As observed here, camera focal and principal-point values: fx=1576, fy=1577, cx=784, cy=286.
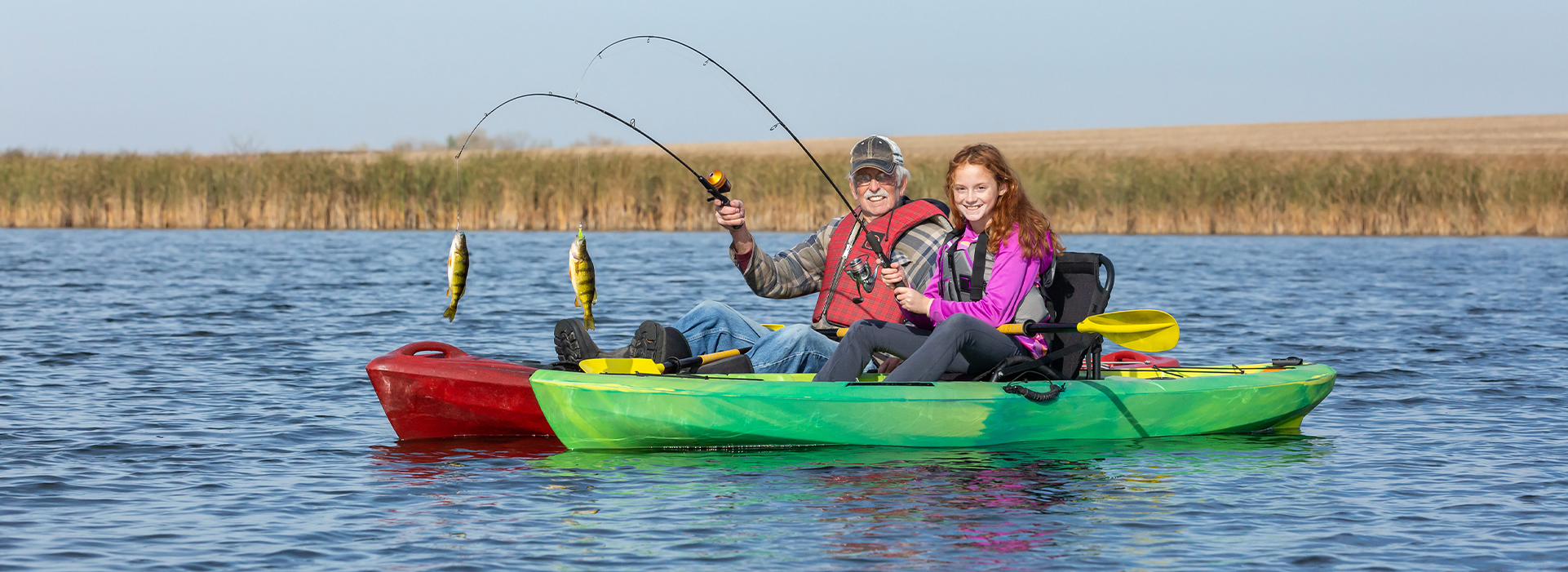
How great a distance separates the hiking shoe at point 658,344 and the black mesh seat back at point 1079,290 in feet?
5.10

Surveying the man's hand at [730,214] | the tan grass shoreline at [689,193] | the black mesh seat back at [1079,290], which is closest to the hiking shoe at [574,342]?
the man's hand at [730,214]

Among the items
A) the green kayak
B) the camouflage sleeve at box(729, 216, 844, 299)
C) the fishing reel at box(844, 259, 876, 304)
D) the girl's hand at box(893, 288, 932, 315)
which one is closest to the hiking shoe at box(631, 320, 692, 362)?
the green kayak

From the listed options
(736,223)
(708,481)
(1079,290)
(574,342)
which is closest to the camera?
(708,481)

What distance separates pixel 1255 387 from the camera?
23.1 feet

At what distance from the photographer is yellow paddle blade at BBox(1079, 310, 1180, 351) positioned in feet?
19.7

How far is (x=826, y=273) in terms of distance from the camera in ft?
22.5

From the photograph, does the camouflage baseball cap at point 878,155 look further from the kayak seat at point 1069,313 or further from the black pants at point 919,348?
the kayak seat at point 1069,313

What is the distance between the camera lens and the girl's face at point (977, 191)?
6.13 m

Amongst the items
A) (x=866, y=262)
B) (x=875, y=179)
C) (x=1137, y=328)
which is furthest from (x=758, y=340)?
(x=1137, y=328)

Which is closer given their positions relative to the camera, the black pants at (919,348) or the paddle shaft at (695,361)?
the black pants at (919,348)

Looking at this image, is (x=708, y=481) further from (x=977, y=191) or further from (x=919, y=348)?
(x=977, y=191)

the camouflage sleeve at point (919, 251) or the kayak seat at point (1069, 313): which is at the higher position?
the camouflage sleeve at point (919, 251)

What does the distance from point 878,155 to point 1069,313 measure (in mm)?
1018

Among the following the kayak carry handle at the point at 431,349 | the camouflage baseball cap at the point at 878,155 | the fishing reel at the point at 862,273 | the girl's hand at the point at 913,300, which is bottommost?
the kayak carry handle at the point at 431,349
